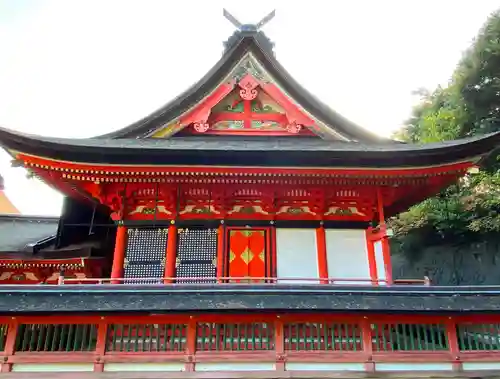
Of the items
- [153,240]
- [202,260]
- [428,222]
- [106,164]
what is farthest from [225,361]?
[428,222]

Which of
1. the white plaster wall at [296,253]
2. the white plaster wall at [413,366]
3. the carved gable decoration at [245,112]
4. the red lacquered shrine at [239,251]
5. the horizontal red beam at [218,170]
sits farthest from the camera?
the carved gable decoration at [245,112]

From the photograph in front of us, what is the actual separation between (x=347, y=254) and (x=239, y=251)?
2875mm

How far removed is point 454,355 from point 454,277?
46.8 ft

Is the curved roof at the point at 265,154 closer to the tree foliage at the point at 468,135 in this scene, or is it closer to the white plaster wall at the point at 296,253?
the white plaster wall at the point at 296,253

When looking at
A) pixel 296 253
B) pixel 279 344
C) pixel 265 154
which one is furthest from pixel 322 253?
pixel 279 344

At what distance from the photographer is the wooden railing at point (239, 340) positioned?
7719 mm

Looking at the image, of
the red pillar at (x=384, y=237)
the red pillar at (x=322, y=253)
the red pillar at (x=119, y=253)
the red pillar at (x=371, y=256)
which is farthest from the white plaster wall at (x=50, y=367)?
the red pillar at (x=384, y=237)

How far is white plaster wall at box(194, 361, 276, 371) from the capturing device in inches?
304

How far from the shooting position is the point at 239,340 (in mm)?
7902

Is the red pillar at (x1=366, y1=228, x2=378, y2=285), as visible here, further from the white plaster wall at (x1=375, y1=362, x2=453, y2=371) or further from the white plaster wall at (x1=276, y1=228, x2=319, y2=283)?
the white plaster wall at (x1=375, y1=362, x2=453, y2=371)

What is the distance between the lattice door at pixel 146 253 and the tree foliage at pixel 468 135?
15.0 m

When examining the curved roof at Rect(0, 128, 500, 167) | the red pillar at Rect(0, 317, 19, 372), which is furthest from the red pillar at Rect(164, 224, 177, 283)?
the red pillar at Rect(0, 317, 19, 372)

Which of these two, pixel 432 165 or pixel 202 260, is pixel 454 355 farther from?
pixel 202 260

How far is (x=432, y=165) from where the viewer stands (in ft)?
31.4
